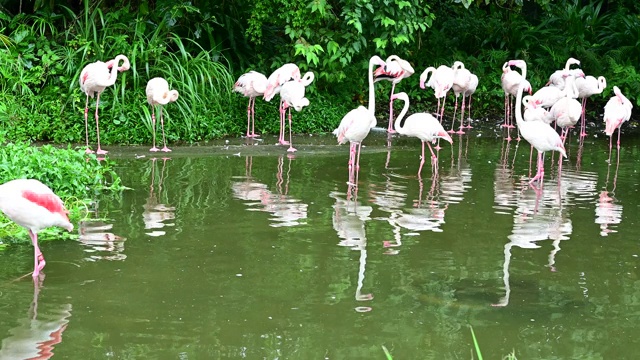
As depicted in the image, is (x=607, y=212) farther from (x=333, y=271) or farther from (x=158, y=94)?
(x=158, y=94)

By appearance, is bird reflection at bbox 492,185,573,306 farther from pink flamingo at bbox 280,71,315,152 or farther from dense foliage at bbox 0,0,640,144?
dense foliage at bbox 0,0,640,144

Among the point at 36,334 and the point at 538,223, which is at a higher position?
the point at 538,223

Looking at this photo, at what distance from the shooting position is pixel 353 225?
7293 mm

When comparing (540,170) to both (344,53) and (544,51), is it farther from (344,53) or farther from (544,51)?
(544,51)

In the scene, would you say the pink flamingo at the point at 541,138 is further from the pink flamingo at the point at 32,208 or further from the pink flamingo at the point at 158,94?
the pink flamingo at the point at 32,208

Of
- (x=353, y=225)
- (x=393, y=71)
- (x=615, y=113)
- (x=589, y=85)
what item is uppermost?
(x=393, y=71)

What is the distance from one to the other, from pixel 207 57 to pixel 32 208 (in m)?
7.10

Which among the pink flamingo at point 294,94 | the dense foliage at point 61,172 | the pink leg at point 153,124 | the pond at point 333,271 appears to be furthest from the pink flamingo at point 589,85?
the dense foliage at point 61,172

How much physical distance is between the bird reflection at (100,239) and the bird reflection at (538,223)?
2614 millimetres

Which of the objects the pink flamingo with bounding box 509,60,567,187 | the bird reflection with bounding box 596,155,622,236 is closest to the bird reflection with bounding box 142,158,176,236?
the bird reflection with bounding box 596,155,622,236

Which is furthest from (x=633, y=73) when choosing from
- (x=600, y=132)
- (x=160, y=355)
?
(x=160, y=355)

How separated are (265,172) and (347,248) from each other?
130 inches

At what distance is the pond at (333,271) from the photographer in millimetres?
4762

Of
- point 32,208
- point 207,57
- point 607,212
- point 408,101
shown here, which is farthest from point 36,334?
point 207,57
